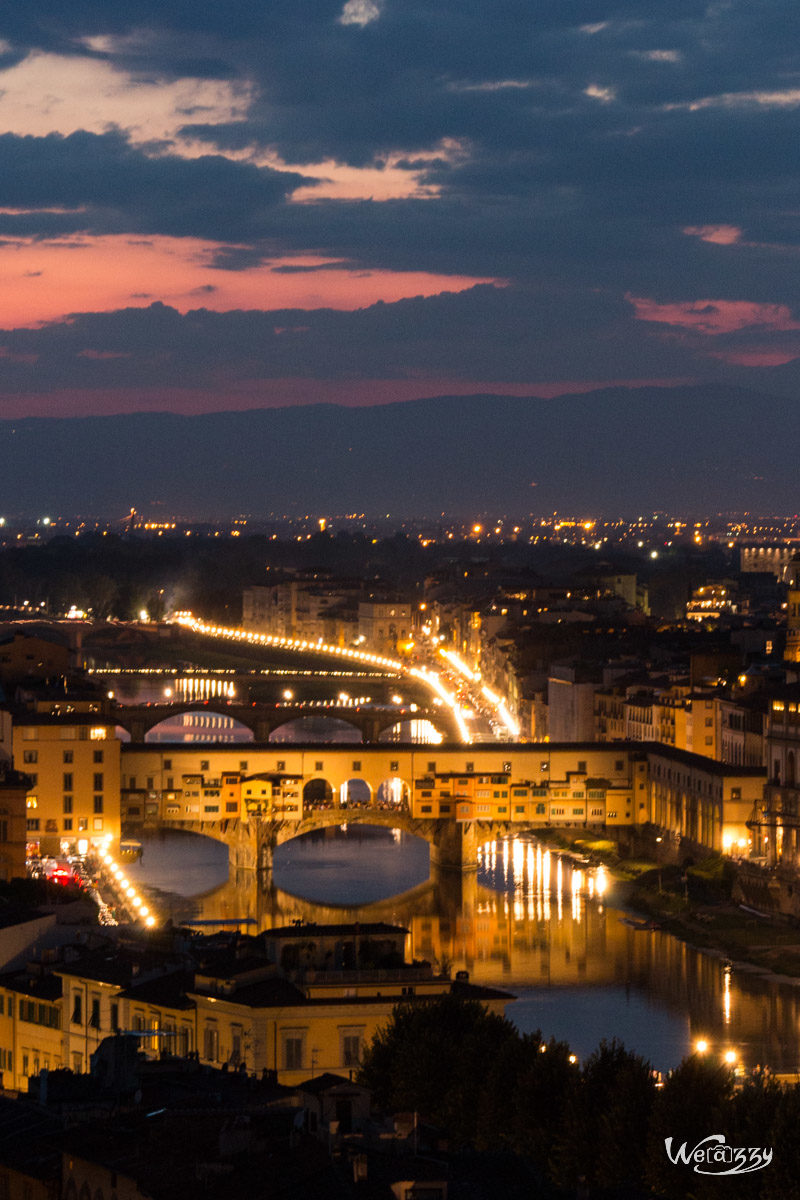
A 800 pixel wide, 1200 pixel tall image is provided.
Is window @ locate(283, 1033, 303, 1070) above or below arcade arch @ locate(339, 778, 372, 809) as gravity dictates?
above

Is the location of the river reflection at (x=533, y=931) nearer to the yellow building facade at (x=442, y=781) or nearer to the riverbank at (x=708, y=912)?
the riverbank at (x=708, y=912)

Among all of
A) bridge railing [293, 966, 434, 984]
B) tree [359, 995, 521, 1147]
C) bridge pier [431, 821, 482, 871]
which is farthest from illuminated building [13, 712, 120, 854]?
tree [359, 995, 521, 1147]

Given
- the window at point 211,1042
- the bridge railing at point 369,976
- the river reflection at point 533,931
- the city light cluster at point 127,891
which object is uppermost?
the bridge railing at point 369,976

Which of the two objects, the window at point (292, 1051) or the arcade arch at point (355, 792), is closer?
the window at point (292, 1051)

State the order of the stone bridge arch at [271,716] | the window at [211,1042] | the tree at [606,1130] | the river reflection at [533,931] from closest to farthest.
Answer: the tree at [606,1130]
the window at [211,1042]
the river reflection at [533,931]
the stone bridge arch at [271,716]

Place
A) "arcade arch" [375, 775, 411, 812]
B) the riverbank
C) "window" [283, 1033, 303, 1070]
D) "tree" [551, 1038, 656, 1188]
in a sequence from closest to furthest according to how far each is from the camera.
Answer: "tree" [551, 1038, 656, 1188]
"window" [283, 1033, 303, 1070]
the riverbank
"arcade arch" [375, 775, 411, 812]

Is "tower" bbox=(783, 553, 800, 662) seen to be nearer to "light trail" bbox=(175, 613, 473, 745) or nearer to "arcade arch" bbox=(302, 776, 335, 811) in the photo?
"light trail" bbox=(175, 613, 473, 745)

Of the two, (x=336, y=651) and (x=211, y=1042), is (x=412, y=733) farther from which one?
(x=211, y=1042)

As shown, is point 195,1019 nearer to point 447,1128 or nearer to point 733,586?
point 447,1128

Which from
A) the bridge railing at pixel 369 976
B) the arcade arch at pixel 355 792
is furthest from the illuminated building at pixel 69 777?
the bridge railing at pixel 369 976
